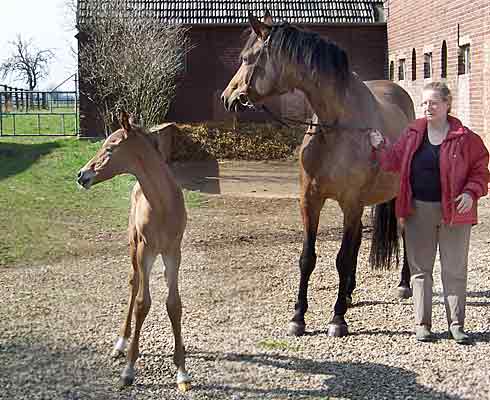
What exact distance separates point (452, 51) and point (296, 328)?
37.7 ft

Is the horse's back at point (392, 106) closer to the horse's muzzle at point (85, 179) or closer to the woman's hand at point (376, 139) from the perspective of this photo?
the woman's hand at point (376, 139)

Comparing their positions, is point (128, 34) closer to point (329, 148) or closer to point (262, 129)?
point (262, 129)

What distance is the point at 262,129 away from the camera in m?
21.9

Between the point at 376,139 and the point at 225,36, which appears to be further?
the point at 225,36

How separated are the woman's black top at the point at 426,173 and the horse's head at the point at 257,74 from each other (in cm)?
115

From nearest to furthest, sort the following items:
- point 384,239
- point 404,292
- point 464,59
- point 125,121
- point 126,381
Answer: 1. point 125,121
2. point 126,381
3. point 404,292
4. point 384,239
5. point 464,59

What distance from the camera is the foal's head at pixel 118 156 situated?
5.00 metres

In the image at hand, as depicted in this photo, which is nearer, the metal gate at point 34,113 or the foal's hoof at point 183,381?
the foal's hoof at point 183,381

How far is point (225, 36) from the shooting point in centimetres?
2675

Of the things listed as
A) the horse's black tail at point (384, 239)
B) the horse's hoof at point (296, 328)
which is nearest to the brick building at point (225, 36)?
the horse's black tail at point (384, 239)

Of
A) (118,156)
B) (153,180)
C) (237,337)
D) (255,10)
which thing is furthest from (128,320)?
(255,10)

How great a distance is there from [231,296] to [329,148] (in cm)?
184

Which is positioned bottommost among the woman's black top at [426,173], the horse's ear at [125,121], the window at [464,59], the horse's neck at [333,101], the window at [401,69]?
the woman's black top at [426,173]

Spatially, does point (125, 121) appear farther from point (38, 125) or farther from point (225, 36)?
point (38, 125)
